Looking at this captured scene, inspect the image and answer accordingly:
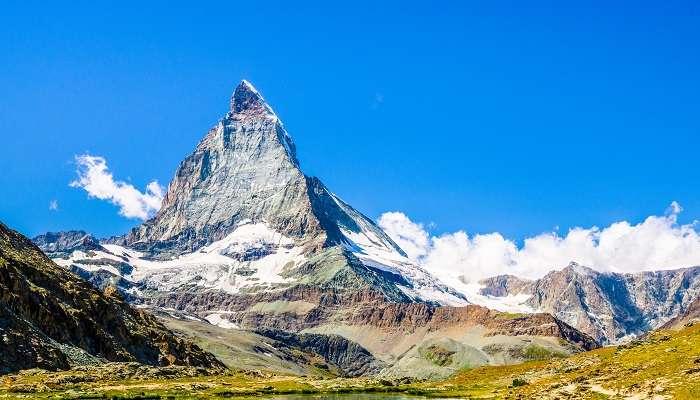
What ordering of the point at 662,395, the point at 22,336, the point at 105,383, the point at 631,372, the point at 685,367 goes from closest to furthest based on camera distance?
the point at 662,395
the point at 685,367
the point at 631,372
the point at 105,383
the point at 22,336

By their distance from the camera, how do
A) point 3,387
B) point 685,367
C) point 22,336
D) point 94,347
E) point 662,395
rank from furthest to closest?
1. point 94,347
2. point 22,336
3. point 3,387
4. point 685,367
5. point 662,395

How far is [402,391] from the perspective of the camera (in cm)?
16438

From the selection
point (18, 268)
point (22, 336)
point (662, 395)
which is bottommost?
point (662, 395)

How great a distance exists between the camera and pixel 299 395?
147000 millimetres

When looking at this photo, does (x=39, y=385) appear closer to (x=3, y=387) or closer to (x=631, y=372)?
(x=3, y=387)

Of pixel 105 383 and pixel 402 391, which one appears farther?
pixel 402 391

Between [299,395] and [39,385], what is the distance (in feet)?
152

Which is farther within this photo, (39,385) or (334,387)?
(334,387)

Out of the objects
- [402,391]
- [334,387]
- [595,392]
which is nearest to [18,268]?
[334,387]

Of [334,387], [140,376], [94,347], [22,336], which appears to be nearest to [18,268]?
[94,347]

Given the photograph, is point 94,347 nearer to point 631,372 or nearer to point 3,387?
point 3,387

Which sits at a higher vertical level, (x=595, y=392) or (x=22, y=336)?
(x=22, y=336)

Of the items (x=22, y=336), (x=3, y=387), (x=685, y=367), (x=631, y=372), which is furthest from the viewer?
(x=22, y=336)

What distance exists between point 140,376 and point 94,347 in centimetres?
4162
